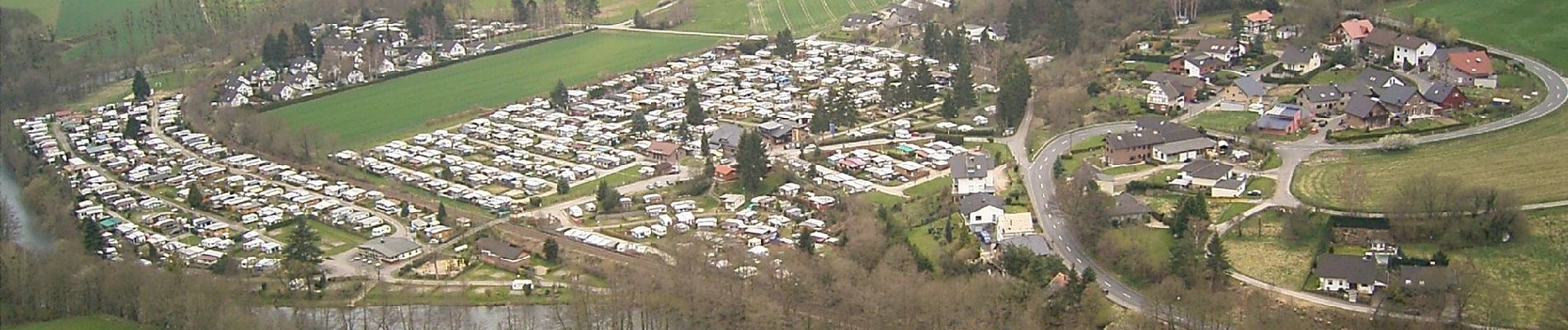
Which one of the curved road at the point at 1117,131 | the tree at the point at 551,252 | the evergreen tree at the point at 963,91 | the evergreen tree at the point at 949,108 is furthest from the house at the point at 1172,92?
the tree at the point at 551,252

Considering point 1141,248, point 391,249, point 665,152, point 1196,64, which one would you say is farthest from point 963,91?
point 391,249

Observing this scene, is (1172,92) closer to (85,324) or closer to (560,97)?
(560,97)

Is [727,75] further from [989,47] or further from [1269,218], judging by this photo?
[1269,218]

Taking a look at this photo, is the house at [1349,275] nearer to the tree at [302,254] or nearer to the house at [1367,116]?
the house at [1367,116]

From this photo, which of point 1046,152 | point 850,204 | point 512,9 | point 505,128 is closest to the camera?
point 850,204

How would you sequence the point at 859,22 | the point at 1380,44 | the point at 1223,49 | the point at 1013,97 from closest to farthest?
1. the point at 1013,97
2. the point at 1380,44
3. the point at 1223,49
4. the point at 859,22

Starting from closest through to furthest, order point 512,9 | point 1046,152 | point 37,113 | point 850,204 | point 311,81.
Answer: point 850,204, point 1046,152, point 37,113, point 311,81, point 512,9

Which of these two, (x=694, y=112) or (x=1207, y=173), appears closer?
(x=1207, y=173)

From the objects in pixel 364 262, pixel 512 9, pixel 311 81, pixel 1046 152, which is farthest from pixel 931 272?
pixel 512 9
